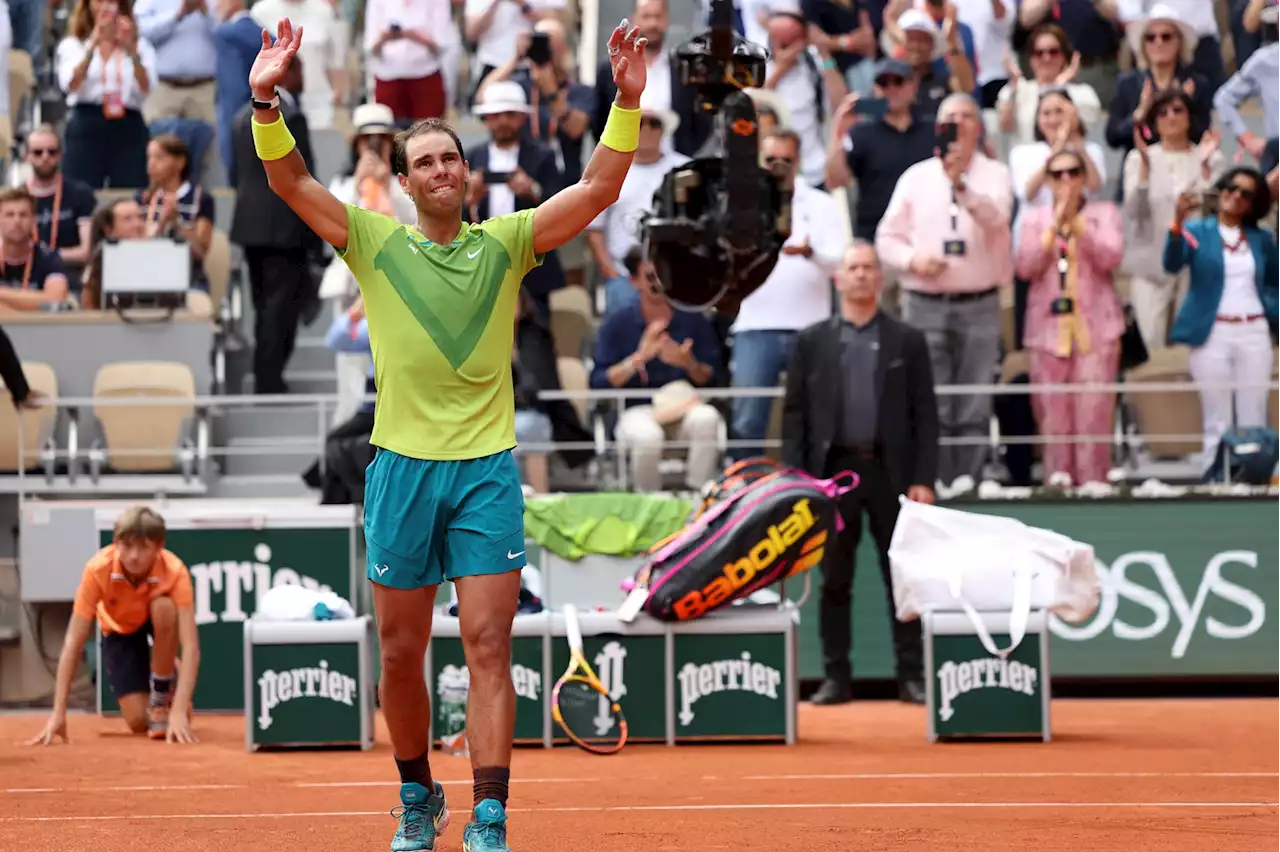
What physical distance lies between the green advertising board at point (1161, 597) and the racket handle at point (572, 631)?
2.74m

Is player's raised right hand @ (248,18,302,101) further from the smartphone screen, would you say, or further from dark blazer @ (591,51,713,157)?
dark blazer @ (591,51,713,157)

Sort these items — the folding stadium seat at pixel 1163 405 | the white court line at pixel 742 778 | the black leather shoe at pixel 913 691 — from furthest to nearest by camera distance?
the folding stadium seat at pixel 1163 405 → the black leather shoe at pixel 913 691 → the white court line at pixel 742 778

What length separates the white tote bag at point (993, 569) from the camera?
10.1m

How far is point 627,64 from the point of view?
5895 millimetres

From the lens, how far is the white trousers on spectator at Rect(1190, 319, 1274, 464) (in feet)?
42.2

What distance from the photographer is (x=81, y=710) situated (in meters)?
12.4

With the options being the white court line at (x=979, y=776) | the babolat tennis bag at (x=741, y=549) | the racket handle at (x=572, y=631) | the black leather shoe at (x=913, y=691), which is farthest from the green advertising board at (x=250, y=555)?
the white court line at (x=979, y=776)

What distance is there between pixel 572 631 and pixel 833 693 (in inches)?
100

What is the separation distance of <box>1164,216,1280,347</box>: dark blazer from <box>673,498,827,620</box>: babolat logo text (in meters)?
4.26

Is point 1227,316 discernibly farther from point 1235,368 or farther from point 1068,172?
point 1068,172

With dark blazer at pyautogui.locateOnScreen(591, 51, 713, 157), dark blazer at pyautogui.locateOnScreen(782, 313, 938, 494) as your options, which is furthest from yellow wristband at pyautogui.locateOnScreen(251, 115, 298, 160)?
dark blazer at pyautogui.locateOnScreen(591, 51, 713, 157)

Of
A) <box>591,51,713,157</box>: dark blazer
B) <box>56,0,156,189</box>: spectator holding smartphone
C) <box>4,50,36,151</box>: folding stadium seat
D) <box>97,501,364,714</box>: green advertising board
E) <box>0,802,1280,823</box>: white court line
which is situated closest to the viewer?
<box>0,802,1280,823</box>: white court line

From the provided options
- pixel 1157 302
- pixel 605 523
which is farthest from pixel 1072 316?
pixel 605 523

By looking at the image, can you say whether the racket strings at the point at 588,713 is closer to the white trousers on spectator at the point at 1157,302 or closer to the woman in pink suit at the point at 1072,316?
the woman in pink suit at the point at 1072,316
